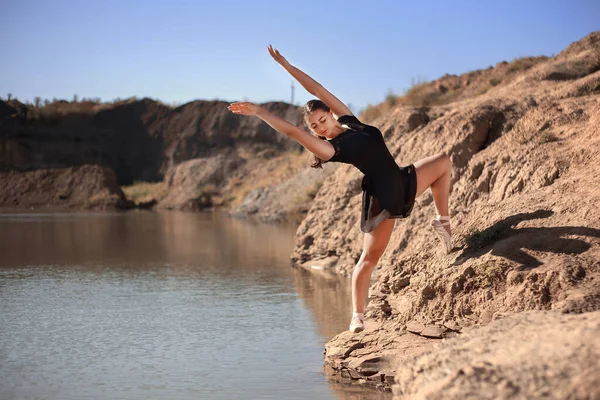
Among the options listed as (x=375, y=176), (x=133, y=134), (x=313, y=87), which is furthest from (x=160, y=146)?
(x=375, y=176)

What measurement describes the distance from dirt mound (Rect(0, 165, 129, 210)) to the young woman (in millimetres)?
37023

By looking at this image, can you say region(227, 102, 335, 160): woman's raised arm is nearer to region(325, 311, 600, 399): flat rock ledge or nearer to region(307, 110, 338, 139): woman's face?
region(307, 110, 338, 139): woman's face

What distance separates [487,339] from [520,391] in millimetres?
810

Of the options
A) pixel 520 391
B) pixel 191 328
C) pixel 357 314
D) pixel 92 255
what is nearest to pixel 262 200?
pixel 92 255

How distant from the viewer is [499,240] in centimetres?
746

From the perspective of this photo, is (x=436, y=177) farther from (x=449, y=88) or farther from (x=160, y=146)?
(x=160, y=146)

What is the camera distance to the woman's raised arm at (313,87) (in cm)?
722

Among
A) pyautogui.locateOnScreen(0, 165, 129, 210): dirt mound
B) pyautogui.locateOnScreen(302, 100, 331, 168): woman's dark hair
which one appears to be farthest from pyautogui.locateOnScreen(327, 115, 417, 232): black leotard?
pyautogui.locateOnScreen(0, 165, 129, 210): dirt mound

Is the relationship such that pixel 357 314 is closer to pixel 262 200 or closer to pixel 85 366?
pixel 85 366

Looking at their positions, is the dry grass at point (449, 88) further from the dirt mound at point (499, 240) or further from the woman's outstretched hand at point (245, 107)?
the woman's outstretched hand at point (245, 107)

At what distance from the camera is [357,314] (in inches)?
274

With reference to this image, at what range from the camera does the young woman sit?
22.1 ft

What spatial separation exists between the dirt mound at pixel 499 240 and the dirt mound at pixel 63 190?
107 feet

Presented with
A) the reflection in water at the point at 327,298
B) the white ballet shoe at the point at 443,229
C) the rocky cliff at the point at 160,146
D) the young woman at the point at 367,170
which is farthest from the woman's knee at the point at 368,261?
the rocky cliff at the point at 160,146
